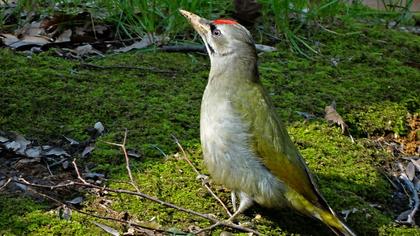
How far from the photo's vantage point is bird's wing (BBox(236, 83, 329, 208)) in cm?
374

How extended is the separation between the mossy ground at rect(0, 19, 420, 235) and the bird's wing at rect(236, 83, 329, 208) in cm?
24

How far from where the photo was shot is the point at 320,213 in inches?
146

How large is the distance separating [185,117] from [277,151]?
994mm

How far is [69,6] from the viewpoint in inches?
238

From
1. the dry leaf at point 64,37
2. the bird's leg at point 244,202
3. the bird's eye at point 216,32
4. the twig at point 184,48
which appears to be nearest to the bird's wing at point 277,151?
the bird's leg at point 244,202

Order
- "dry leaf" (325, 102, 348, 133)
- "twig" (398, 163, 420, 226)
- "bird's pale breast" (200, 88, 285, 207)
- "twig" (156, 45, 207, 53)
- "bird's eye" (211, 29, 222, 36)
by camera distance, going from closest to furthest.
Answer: "bird's pale breast" (200, 88, 285, 207) < "twig" (398, 163, 420, 226) < "bird's eye" (211, 29, 222, 36) < "dry leaf" (325, 102, 348, 133) < "twig" (156, 45, 207, 53)

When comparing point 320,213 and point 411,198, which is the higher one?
point 320,213

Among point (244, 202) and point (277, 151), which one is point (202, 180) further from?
point (277, 151)

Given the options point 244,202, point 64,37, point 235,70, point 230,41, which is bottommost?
point 244,202

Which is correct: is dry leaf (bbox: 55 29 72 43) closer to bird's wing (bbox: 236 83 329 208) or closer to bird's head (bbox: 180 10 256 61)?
bird's head (bbox: 180 10 256 61)

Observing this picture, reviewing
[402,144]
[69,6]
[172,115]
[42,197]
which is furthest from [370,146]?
[69,6]

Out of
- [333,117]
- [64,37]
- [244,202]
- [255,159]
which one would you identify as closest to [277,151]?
[255,159]

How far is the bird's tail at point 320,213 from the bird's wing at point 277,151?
2 cm

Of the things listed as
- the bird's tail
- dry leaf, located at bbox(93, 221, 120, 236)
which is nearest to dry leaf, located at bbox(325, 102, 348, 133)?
the bird's tail
